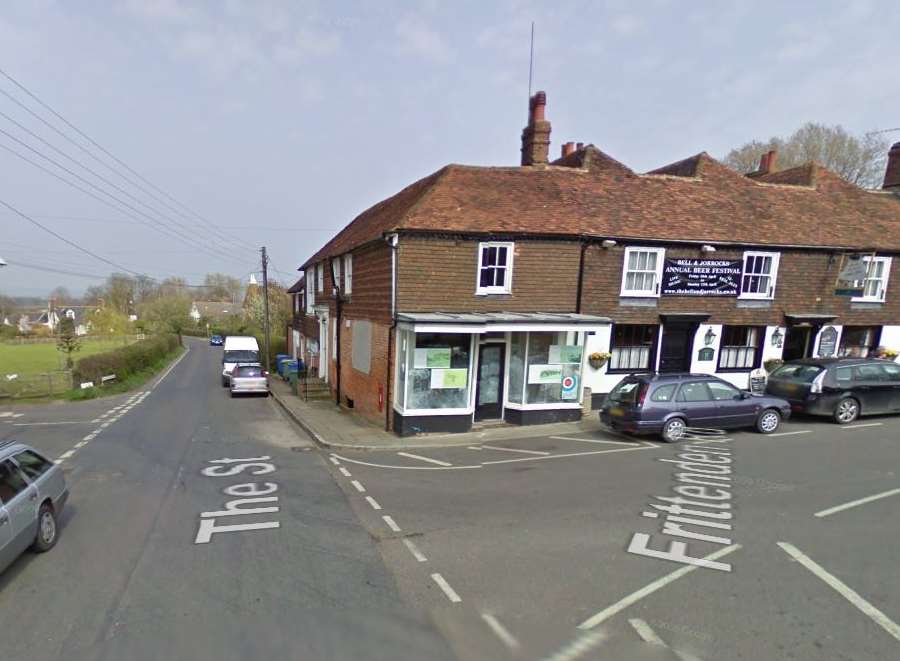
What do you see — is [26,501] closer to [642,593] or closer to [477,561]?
[477,561]

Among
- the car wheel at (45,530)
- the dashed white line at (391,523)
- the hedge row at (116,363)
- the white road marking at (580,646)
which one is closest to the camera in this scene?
the white road marking at (580,646)

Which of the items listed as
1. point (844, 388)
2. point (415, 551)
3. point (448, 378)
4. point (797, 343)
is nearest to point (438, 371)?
point (448, 378)

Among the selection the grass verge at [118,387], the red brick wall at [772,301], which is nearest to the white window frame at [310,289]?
the grass verge at [118,387]

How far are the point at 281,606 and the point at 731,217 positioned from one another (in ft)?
51.2

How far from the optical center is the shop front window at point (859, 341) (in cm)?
1491

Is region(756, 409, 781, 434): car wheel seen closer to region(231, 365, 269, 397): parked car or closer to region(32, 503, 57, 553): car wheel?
region(32, 503, 57, 553): car wheel

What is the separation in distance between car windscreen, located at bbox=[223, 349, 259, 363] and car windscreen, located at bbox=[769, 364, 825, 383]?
931 inches

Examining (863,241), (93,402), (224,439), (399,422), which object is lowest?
(93,402)

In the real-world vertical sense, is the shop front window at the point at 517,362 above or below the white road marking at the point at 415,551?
above

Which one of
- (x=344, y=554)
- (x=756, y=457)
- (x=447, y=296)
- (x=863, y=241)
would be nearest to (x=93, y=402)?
(x=447, y=296)

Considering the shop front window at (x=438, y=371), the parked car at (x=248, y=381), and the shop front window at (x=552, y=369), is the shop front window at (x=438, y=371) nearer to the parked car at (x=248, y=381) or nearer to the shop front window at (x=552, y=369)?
the shop front window at (x=552, y=369)

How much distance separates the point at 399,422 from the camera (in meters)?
11.0

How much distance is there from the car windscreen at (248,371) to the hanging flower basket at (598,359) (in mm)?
14791

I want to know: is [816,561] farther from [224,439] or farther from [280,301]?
[280,301]
